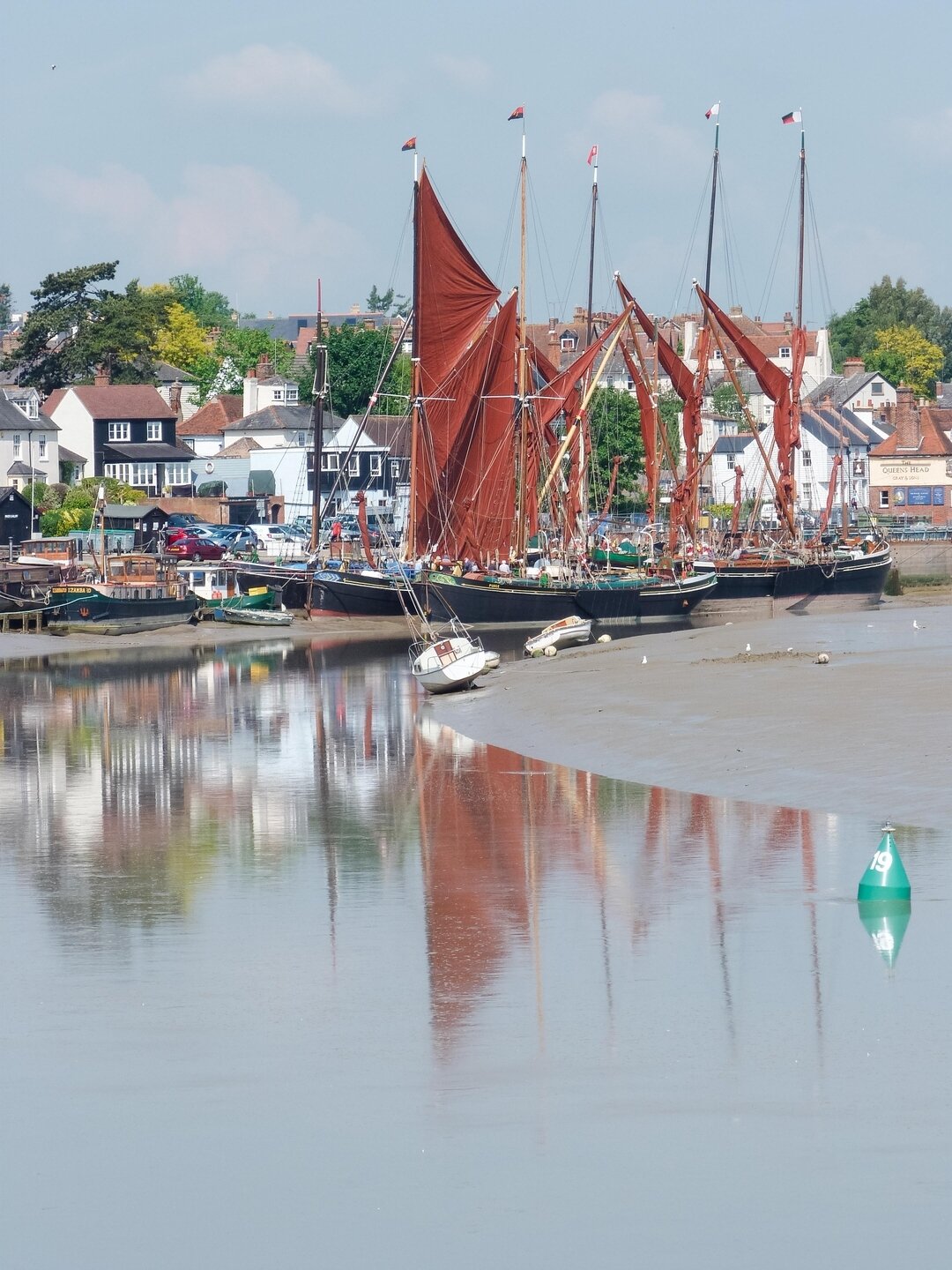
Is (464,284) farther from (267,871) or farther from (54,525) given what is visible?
(267,871)

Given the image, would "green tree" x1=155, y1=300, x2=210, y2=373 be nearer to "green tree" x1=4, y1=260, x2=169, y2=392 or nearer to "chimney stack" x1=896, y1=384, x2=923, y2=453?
"green tree" x1=4, y1=260, x2=169, y2=392

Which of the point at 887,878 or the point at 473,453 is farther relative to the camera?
the point at 473,453

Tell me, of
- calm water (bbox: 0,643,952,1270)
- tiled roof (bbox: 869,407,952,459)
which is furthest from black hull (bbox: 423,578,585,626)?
tiled roof (bbox: 869,407,952,459)

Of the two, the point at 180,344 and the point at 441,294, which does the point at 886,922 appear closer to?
the point at 441,294

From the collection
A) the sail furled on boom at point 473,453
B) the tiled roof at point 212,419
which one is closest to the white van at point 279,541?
the sail furled on boom at point 473,453

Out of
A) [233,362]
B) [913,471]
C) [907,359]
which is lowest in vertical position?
[913,471]

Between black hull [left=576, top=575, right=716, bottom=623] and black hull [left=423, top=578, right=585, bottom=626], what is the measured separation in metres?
0.72

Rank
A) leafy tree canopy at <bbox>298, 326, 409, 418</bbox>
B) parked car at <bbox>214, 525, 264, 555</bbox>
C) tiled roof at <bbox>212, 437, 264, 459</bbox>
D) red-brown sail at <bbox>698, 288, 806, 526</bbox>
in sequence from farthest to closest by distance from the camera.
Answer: leafy tree canopy at <bbox>298, 326, 409, 418</bbox> → tiled roof at <bbox>212, 437, 264, 459</bbox> → parked car at <bbox>214, 525, 264, 555</bbox> → red-brown sail at <bbox>698, 288, 806, 526</bbox>

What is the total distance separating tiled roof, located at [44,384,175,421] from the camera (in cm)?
11838

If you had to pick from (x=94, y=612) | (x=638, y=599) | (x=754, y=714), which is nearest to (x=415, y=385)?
(x=638, y=599)

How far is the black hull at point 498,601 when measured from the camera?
72688mm

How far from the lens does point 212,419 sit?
434ft

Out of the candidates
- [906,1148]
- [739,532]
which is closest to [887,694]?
[906,1148]

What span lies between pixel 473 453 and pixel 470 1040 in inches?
2432
